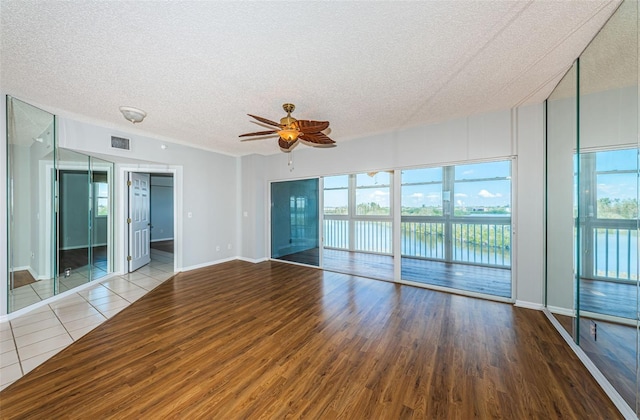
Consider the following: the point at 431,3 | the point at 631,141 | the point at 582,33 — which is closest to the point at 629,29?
the point at 582,33

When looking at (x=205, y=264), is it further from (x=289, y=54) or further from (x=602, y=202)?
(x=602, y=202)

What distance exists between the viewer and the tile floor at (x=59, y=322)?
75.3 inches

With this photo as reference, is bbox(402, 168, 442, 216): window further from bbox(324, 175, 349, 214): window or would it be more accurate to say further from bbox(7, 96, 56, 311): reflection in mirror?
bbox(7, 96, 56, 311): reflection in mirror

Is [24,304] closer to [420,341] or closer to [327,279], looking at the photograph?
[327,279]

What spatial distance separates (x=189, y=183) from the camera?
472cm

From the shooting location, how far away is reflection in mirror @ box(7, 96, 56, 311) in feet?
8.86

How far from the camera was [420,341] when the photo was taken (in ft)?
7.18

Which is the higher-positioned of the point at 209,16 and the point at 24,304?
the point at 209,16

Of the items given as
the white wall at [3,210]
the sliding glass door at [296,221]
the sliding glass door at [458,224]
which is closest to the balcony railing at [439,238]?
the sliding glass door at [458,224]

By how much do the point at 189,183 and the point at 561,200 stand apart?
19.1 feet

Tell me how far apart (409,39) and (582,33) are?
1.32 meters

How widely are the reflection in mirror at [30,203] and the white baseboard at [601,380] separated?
563cm

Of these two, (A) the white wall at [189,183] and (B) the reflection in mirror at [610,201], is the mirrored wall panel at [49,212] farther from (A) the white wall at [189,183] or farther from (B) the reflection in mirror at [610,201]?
(B) the reflection in mirror at [610,201]

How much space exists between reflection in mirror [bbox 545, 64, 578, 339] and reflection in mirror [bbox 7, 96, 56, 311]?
606 cm
